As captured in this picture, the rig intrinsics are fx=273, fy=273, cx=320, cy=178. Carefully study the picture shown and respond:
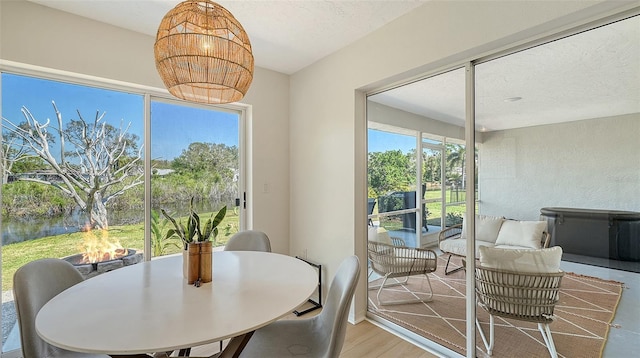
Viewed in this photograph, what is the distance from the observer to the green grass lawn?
2.03 metres

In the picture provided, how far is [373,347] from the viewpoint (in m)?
2.20

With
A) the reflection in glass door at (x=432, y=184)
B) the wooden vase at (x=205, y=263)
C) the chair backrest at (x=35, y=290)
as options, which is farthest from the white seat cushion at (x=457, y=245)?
the chair backrest at (x=35, y=290)

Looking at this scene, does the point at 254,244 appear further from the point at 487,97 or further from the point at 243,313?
the point at 487,97

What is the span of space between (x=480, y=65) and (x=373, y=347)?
2.28 metres

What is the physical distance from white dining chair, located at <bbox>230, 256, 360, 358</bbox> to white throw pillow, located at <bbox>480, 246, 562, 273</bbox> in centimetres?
107

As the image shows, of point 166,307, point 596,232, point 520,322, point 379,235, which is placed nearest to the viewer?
point 166,307

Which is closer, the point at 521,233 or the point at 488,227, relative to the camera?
the point at 521,233

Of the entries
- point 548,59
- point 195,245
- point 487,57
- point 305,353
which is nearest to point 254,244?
point 195,245

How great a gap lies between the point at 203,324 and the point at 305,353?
1.95 ft

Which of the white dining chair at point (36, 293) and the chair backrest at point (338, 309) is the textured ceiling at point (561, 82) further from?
the white dining chair at point (36, 293)

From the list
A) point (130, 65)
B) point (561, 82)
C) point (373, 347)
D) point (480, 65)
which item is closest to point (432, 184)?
point (480, 65)

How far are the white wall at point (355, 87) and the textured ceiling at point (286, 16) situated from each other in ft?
0.50

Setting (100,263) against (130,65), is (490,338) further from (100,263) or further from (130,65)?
(130,65)

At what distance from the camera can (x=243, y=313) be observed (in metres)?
1.11
